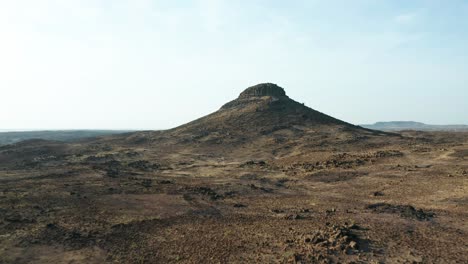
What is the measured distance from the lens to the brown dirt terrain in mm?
17641

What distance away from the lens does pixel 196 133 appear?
79062mm

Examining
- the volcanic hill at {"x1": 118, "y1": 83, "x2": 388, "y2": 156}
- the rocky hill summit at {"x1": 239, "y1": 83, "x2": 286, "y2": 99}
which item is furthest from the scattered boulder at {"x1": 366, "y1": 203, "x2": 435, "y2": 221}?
the rocky hill summit at {"x1": 239, "y1": 83, "x2": 286, "y2": 99}

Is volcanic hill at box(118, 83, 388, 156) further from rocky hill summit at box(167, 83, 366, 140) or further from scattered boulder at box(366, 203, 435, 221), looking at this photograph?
scattered boulder at box(366, 203, 435, 221)

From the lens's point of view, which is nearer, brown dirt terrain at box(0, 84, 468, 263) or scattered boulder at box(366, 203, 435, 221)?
brown dirt terrain at box(0, 84, 468, 263)

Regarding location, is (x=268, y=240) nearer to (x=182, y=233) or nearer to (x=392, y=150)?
(x=182, y=233)

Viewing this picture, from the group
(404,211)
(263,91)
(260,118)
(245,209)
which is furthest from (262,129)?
(404,211)

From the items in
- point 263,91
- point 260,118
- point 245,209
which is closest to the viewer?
point 245,209

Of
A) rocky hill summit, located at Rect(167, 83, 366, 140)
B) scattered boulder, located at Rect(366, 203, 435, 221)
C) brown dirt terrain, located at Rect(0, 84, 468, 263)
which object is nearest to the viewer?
brown dirt terrain, located at Rect(0, 84, 468, 263)

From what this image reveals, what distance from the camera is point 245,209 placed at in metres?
26.2

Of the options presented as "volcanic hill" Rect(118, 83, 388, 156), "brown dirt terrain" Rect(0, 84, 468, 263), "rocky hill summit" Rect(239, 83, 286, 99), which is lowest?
"brown dirt terrain" Rect(0, 84, 468, 263)

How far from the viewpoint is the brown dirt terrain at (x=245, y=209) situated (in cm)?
1764

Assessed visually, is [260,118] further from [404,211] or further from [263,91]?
[404,211]

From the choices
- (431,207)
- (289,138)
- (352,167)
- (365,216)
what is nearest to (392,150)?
(352,167)

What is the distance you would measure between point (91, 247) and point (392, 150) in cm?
4189
